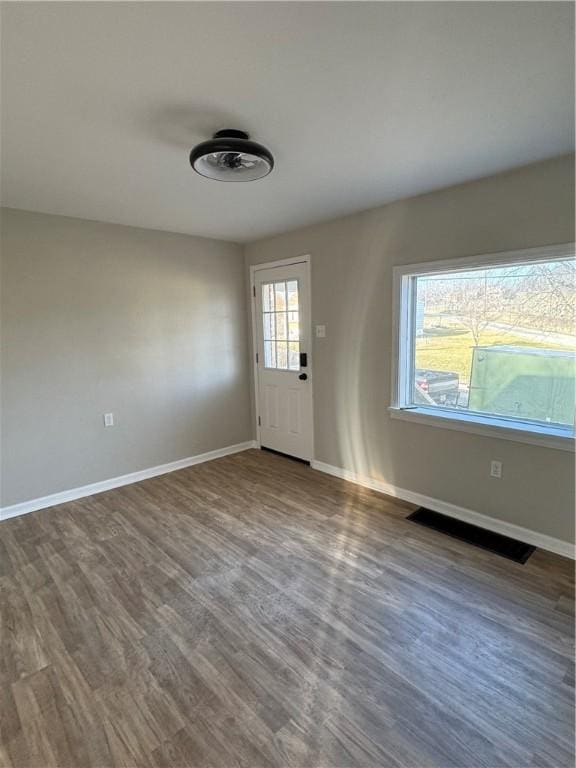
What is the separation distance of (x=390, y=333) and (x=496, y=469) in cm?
127

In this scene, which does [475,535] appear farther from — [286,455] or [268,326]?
[268,326]

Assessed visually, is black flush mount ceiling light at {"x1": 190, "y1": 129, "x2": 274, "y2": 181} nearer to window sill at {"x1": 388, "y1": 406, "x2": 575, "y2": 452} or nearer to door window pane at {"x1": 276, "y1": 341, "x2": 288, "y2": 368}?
window sill at {"x1": 388, "y1": 406, "x2": 575, "y2": 452}

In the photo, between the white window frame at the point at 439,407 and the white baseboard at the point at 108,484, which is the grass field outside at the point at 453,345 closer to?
the white window frame at the point at 439,407

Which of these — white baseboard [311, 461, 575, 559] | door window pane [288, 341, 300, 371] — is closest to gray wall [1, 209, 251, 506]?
door window pane [288, 341, 300, 371]

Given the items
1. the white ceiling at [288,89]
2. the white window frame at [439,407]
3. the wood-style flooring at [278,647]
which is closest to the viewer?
the white ceiling at [288,89]

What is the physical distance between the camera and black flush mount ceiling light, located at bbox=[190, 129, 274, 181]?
170cm

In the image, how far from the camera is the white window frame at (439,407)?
2.32 metres

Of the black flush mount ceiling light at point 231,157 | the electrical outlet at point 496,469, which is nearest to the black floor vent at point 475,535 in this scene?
the electrical outlet at point 496,469

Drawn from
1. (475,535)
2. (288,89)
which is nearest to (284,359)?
(475,535)

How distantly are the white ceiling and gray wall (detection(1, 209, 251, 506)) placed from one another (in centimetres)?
78

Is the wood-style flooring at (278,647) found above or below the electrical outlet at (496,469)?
below

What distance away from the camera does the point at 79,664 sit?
5.55 ft

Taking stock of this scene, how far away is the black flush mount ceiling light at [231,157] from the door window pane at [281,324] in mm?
1917

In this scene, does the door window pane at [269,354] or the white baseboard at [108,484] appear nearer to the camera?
the white baseboard at [108,484]
